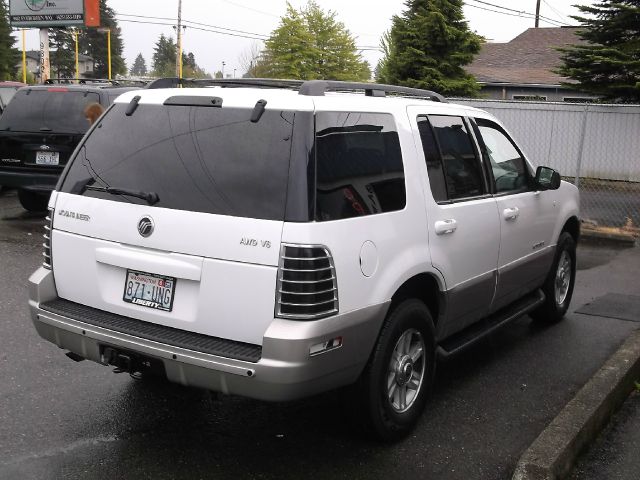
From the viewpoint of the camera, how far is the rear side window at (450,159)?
4.29 meters

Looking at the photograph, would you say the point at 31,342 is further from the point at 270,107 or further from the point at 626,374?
the point at 626,374

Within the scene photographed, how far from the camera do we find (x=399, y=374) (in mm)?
3969

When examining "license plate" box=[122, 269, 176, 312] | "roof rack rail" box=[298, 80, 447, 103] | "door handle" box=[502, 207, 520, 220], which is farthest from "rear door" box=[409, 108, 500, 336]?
"license plate" box=[122, 269, 176, 312]

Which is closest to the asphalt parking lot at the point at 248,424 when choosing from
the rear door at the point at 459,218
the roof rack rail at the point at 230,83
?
the rear door at the point at 459,218

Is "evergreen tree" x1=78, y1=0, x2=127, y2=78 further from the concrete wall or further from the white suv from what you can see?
the white suv

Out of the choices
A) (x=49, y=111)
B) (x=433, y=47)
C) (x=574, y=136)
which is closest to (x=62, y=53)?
(x=433, y=47)

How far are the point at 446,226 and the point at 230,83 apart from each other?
60.6 inches

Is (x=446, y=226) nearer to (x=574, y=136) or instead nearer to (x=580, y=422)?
(x=580, y=422)

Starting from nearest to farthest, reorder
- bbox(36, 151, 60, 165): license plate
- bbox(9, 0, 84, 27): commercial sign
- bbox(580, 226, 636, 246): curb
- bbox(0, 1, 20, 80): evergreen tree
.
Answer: bbox(36, 151, 60, 165): license plate < bbox(580, 226, 636, 246): curb < bbox(9, 0, 84, 27): commercial sign < bbox(0, 1, 20, 80): evergreen tree

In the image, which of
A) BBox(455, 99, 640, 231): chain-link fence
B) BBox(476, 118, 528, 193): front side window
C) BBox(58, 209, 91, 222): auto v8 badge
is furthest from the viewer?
BBox(455, 99, 640, 231): chain-link fence

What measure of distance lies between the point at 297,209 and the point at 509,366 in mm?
2825

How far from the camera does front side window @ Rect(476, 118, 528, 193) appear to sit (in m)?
5.16

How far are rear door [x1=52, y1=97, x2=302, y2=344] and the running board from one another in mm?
1579

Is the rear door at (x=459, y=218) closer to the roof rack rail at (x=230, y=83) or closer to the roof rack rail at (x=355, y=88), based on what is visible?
the roof rack rail at (x=355, y=88)
